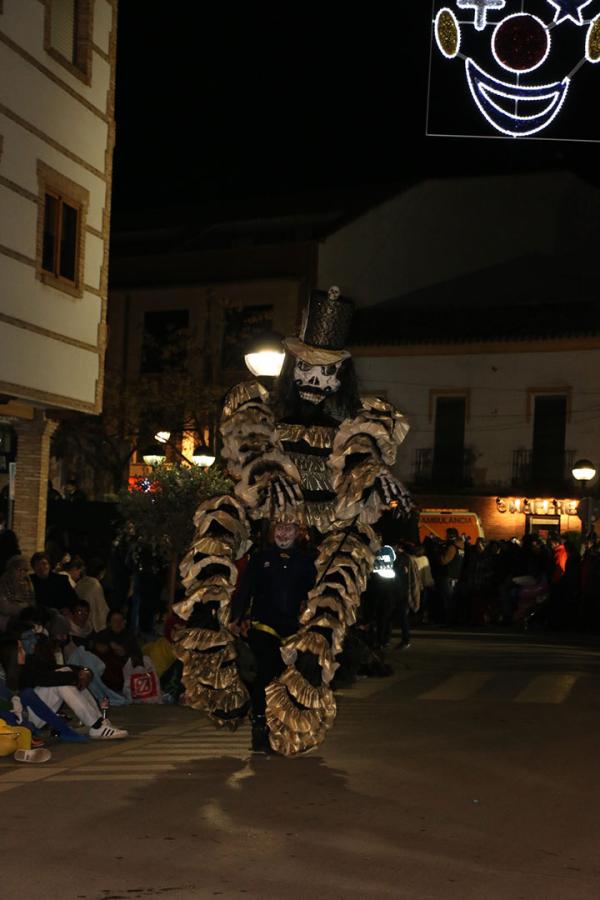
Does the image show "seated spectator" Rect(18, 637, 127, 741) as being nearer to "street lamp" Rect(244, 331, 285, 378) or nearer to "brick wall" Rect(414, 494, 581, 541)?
"street lamp" Rect(244, 331, 285, 378)

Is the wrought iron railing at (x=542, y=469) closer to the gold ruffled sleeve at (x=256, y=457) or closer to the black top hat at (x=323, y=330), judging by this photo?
the black top hat at (x=323, y=330)

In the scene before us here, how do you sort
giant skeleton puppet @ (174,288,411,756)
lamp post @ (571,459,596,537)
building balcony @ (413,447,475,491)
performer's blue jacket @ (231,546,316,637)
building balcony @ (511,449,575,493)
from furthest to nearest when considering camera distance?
building balcony @ (413,447,475,491) → building balcony @ (511,449,575,493) → lamp post @ (571,459,596,537) → performer's blue jacket @ (231,546,316,637) → giant skeleton puppet @ (174,288,411,756)

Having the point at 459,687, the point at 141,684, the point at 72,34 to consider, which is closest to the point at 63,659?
the point at 141,684

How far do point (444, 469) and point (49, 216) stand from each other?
21.5 m

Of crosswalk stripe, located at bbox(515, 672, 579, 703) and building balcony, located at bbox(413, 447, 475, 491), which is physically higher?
building balcony, located at bbox(413, 447, 475, 491)

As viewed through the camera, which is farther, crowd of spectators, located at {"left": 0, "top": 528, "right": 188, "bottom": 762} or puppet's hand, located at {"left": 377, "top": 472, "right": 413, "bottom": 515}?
crowd of spectators, located at {"left": 0, "top": 528, "right": 188, "bottom": 762}

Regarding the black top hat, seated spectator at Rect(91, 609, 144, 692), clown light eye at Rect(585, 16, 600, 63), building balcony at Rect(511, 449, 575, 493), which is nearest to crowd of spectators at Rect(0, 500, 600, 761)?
seated spectator at Rect(91, 609, 144, 692)

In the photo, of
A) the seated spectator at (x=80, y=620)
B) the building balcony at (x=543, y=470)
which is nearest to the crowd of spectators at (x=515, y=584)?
the seated spectator at (x=80, y=620)

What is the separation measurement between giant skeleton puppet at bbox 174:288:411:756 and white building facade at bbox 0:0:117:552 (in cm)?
823

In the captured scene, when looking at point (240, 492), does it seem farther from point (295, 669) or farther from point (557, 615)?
point (557, 615)

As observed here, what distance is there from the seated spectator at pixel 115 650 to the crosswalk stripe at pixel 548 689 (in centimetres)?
363

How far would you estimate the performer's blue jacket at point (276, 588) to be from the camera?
31.2 feet

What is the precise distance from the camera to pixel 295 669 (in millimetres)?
9086

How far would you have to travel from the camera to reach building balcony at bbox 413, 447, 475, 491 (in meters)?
38.7
